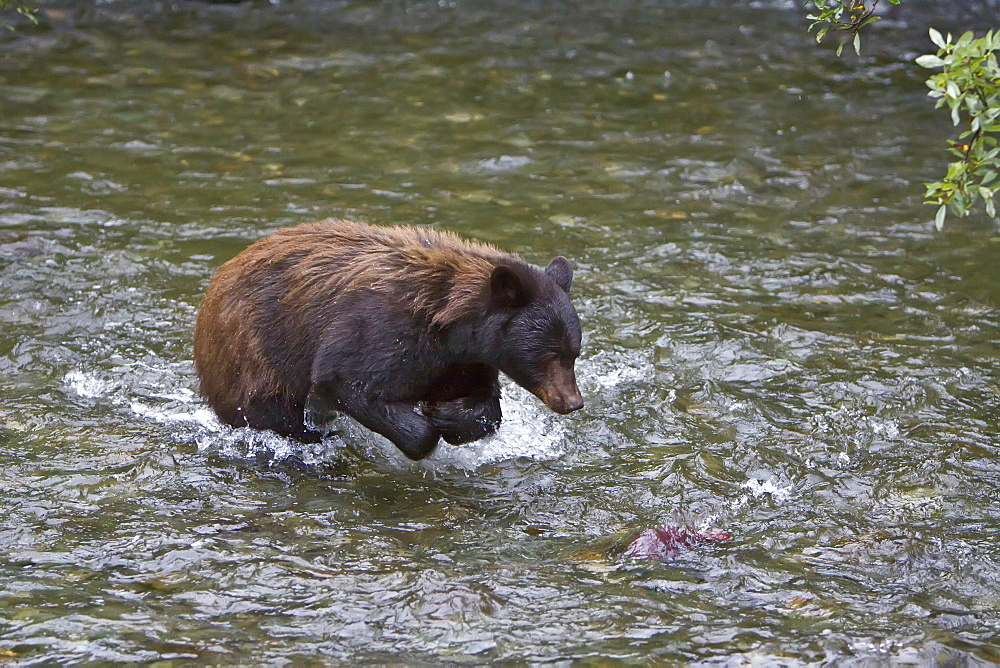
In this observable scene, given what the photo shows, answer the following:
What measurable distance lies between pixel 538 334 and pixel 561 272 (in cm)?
44

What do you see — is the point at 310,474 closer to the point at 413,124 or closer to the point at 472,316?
the point at 472,316

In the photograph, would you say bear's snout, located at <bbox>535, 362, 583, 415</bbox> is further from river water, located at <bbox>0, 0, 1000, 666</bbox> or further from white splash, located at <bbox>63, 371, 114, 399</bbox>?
white splash, located at <bbox>63, 371, 114, 399</bbox>

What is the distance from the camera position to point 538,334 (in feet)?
21.9

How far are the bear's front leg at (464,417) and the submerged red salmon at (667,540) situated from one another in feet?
4.32

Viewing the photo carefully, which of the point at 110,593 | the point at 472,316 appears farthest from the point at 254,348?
the point at 110,593

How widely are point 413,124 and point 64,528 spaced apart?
807 cm

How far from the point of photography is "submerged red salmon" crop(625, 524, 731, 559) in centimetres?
623

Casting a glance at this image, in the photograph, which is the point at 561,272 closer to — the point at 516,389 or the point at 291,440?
the point at 516,389

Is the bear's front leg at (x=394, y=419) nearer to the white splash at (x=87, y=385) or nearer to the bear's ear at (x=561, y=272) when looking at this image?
the bear's ear at (x=561, y=272)

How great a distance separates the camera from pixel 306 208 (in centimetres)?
1128

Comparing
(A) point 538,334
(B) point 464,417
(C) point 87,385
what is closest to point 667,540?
(A) point 538,334

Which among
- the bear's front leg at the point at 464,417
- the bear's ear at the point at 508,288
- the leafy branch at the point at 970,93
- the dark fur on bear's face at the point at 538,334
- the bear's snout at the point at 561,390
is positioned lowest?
the bear's front leg at the point at 464,417

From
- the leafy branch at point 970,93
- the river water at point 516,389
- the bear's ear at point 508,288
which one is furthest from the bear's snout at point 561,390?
the leafy branch at point 970,93

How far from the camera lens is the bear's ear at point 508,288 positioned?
21.1ft
